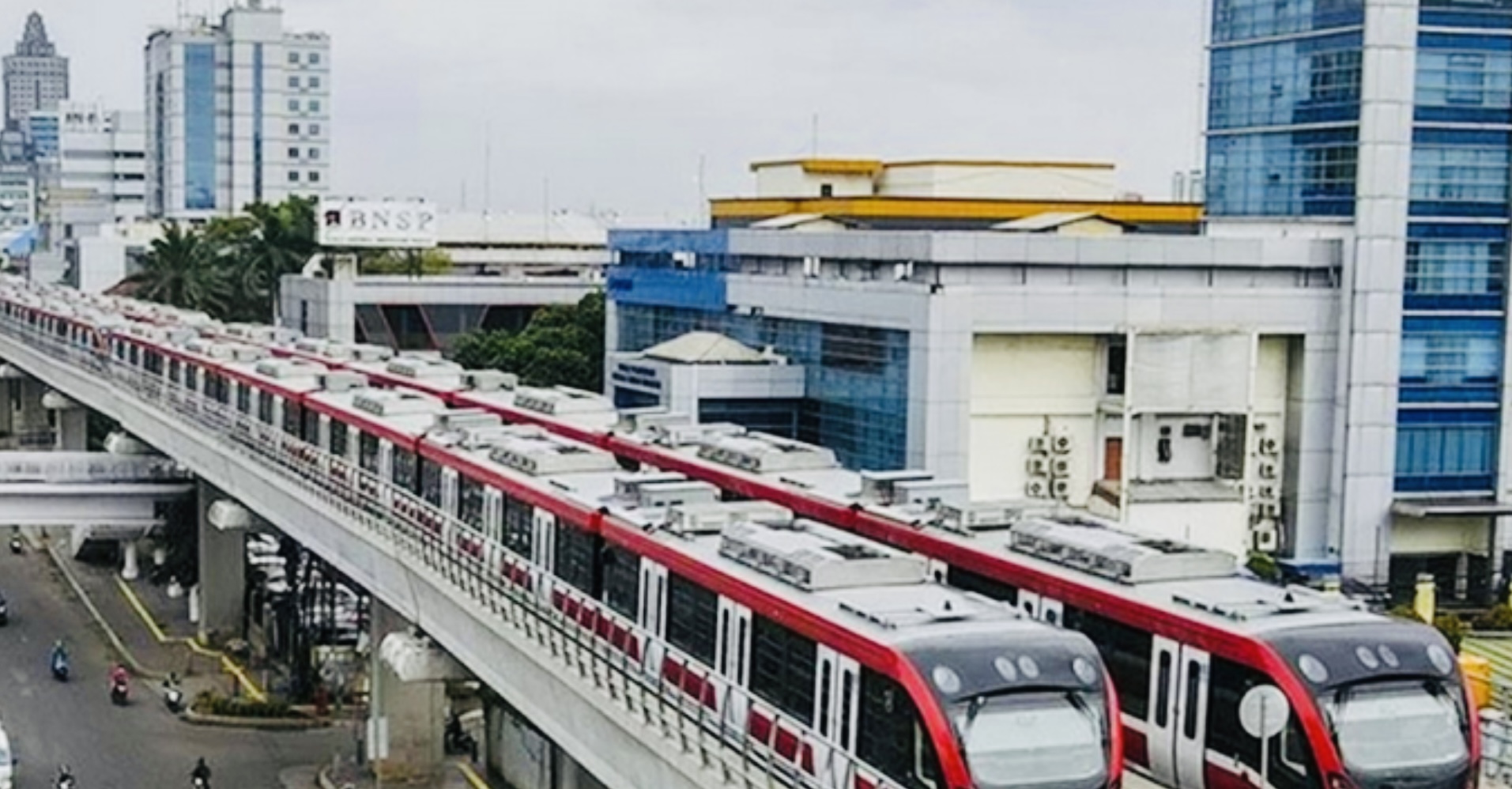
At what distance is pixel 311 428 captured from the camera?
139 feet

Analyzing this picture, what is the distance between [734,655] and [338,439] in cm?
1950

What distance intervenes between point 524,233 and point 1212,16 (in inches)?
3055

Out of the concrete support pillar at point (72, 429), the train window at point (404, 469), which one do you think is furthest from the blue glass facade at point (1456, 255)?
the concrete support pillar at point (72, 429)

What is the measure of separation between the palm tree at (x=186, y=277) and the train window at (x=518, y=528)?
229 feet

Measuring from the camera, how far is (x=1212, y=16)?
5909 cm

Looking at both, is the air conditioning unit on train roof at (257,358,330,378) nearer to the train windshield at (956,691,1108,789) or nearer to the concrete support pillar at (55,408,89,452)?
the train windshield at (956,691,1108,789)

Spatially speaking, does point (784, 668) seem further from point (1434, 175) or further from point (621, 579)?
point (1434, 175)

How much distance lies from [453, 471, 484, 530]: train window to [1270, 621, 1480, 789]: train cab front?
589 inches

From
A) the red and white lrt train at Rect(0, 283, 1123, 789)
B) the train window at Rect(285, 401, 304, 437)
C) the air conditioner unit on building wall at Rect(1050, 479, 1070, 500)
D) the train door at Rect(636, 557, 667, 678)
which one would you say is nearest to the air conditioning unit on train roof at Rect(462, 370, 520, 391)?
the train window at Rect(285, 401, 304, 437)

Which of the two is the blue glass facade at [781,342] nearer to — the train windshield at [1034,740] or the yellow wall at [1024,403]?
the yellow wall at [1024,403]

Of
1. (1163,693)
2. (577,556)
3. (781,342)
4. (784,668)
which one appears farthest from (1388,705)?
(781,342)

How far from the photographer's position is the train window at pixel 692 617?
23.0 meters

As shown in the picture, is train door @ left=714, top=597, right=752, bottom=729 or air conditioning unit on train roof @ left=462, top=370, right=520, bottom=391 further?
air conditioning unit on train roof @ left=462, top=370, right=520, bottom=391

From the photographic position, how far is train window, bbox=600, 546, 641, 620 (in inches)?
993
